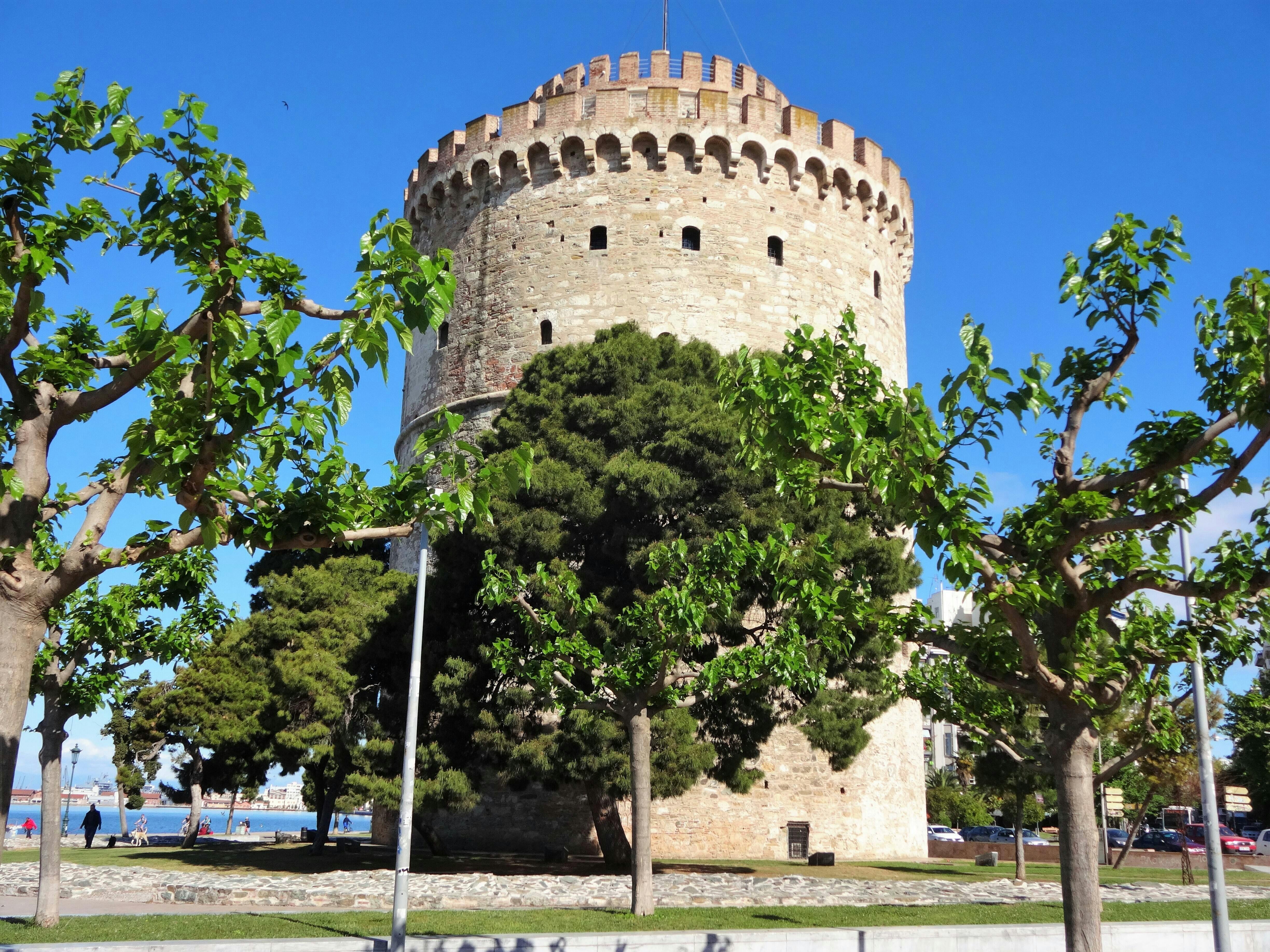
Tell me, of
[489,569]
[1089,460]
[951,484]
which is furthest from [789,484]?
[489,569]

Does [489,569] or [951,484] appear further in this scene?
[489,569]

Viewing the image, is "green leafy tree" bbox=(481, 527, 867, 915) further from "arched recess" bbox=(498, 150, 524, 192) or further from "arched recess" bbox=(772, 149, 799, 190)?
"arched recess" bbox=(498, 150, 524, 192)

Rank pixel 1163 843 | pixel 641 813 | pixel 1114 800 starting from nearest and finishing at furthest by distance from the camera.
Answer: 1. pixel 641 813
2. pixel 1114 800
3. pixel 1163 843

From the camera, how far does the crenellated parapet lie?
24.1 m

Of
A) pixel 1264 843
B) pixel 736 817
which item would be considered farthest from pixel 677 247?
pixel 1264 843

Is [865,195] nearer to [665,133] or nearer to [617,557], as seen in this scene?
[665,133]

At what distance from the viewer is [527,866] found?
18703 millimetres

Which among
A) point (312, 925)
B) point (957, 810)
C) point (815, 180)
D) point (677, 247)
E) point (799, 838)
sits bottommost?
point (957, 810)

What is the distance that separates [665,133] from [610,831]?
48.8ft

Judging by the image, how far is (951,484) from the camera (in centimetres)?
735

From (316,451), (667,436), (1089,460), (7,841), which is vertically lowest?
(7,841)

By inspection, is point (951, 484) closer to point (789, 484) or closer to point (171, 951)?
point (789, 484)

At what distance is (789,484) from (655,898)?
26.8 ft

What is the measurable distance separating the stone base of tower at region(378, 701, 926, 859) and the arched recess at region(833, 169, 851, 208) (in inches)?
489
